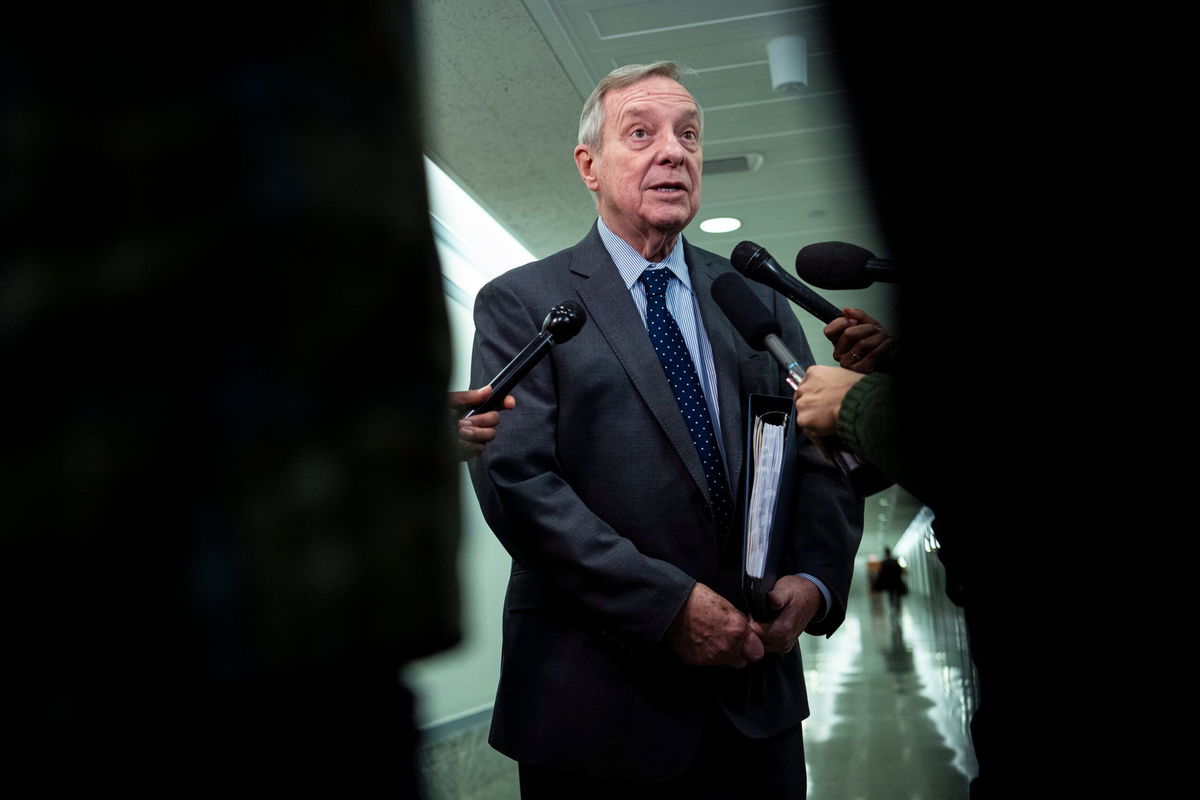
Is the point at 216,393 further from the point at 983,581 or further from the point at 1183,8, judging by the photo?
the point at 1183,8

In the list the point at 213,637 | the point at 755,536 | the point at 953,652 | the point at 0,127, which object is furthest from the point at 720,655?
the point at 953,652

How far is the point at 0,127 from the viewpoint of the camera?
18.4 inches

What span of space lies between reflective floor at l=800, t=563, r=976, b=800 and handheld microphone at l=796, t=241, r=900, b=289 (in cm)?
71

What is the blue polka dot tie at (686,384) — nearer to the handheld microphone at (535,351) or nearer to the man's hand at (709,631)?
the man's hand at (709,631)

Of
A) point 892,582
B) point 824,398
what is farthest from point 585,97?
point 892,582

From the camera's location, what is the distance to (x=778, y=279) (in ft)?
4.51

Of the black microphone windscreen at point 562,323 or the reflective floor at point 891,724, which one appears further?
the reflective floor at point 891,724

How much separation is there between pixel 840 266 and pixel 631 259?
0.60 metres

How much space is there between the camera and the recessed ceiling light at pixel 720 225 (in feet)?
20.4

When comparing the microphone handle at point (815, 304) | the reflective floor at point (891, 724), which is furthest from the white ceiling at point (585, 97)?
the reflective floor at point (891, 724)

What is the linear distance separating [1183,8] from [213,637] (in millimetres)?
681

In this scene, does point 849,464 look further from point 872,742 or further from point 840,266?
point 872,742

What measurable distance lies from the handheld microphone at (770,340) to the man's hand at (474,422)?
0.38 metres

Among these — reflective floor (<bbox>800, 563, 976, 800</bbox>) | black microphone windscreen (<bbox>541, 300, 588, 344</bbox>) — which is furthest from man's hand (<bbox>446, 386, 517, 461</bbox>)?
reflective floor (<bbox>800, 563, 976, 800</bbox>)
